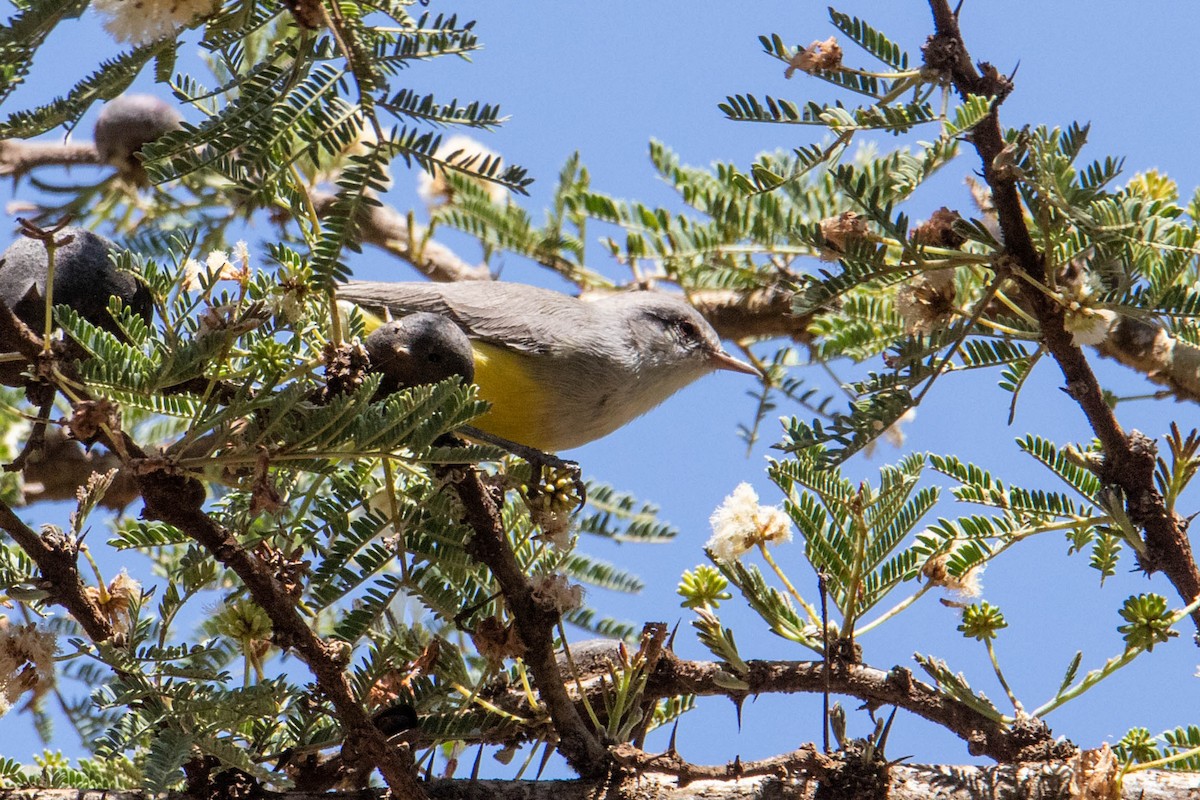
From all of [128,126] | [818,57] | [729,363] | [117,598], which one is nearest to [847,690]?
[818,57]

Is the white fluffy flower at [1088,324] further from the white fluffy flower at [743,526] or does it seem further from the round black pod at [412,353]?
the round black pod at [412,353]

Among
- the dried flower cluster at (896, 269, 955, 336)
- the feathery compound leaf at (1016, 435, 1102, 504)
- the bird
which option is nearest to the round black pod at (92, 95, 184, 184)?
the bird

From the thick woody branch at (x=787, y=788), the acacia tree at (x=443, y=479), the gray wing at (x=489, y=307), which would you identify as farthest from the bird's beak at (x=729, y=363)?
the thick woody branch at (x=787, y=788)

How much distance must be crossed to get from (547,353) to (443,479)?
201cm

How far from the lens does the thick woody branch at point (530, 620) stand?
2.80 m

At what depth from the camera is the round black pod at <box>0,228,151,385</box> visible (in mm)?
2652

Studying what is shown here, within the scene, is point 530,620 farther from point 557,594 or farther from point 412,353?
point 412,353

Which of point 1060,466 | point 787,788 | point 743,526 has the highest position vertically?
point 1060,466

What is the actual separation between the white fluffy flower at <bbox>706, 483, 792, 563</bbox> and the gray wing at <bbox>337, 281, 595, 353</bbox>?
1.86 m

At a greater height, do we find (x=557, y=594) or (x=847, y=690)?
(x=557, y=594)

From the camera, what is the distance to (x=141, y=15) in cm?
217

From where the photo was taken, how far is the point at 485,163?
2.35 m

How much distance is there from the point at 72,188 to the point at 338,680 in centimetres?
292

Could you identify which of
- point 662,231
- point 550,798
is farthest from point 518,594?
point 662,231
